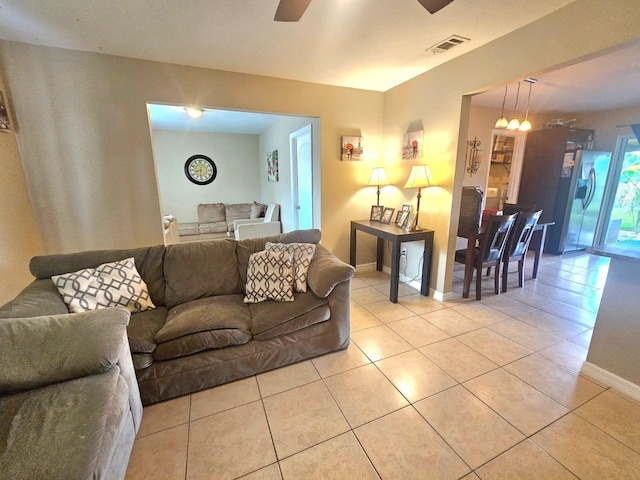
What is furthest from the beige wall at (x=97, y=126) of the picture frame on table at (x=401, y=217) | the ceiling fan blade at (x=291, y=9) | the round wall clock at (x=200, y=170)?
the round wall clock at (x=200, y=170)

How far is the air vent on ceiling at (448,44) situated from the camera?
2.18m

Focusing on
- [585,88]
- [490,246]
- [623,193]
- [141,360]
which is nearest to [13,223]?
[141,360]

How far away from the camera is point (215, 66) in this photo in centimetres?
271

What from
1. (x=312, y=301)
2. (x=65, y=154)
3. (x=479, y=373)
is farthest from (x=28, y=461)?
(x=65, y=154)

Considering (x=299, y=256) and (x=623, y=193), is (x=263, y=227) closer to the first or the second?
(x=299, y=256)

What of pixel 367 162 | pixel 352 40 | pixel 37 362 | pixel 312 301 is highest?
pixel 352 40

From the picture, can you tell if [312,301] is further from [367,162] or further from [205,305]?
[367,162]

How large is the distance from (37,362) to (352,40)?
109 inches

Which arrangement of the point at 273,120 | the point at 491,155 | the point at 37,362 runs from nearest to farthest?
the point at 37,362 < the point at 491,155 < the point at 273,120

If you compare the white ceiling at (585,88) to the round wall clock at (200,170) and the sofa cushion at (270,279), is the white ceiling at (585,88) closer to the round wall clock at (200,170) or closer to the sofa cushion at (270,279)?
the sofa cushion at (270,279)

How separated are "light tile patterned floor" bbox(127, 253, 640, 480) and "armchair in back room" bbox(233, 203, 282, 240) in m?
3.17

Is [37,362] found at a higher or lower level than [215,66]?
lower

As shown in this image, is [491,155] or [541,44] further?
[491,155]

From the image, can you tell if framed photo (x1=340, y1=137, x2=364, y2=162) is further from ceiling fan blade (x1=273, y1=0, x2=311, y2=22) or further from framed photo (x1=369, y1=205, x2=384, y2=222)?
ceiling fan blade (x1=273, y1=0, x2=311, y2=22)
